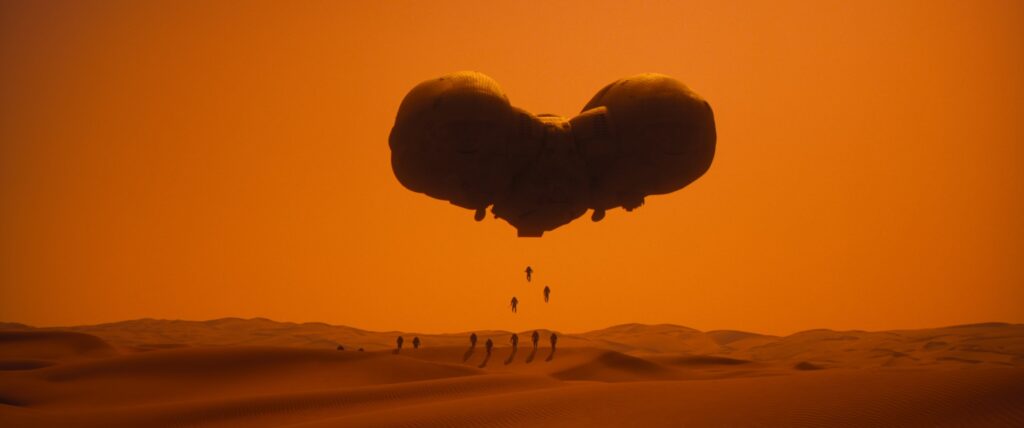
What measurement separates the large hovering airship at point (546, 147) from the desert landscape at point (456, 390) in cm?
222

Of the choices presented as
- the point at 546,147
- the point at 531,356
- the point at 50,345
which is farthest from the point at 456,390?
the point at 50,345

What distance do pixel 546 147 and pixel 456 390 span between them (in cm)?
362

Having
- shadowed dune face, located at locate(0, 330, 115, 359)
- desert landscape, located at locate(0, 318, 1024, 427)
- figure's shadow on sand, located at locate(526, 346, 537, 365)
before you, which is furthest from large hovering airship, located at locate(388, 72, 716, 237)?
shadowed dune face, located at locate(0, 330, 115, 359)

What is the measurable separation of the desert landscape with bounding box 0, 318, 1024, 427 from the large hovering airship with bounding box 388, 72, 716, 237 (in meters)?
2.22

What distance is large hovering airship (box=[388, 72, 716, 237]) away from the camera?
6.13 metres

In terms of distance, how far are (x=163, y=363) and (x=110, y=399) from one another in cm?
123

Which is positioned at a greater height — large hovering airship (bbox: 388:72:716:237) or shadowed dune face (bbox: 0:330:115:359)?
large hovering airship (bbox: 388:72:716:237)

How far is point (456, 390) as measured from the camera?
402cm

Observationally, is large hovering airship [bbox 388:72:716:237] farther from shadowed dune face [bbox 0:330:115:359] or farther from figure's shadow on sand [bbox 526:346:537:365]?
shadowed dune face [bbox 0:330:115:359]

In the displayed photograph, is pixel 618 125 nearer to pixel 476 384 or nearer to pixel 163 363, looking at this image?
pixel 476 384

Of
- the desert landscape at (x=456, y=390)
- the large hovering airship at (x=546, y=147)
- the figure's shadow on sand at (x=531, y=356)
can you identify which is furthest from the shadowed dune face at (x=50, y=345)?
the figure's shadow on sand at (x=531, y=356)

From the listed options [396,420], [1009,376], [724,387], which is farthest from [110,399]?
[1009,376]

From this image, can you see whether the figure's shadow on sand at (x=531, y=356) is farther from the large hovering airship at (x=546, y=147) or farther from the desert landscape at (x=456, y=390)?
the large hovering airship at (x=546, y=147)

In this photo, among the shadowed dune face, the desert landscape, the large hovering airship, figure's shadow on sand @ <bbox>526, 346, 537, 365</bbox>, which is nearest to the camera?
the desert landscape
